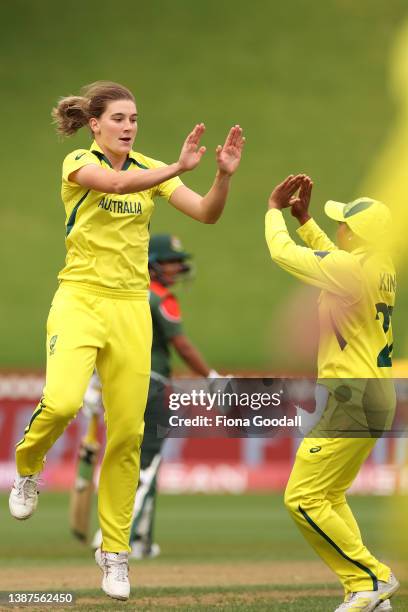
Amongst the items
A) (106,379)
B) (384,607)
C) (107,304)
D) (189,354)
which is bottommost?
(384,607)

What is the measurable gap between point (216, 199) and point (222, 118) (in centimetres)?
1936

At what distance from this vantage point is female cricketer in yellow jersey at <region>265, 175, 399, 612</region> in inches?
240

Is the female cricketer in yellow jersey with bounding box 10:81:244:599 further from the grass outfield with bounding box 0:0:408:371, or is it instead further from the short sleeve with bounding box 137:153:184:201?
the grass outfield with bounding box 0:0:408:371

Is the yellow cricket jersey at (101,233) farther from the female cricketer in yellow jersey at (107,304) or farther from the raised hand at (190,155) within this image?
the raised hand at (190,155)

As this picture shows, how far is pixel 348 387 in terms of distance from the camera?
6.16 m

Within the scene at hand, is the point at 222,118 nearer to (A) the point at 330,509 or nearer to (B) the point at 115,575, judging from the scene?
(A) the point at 330,509

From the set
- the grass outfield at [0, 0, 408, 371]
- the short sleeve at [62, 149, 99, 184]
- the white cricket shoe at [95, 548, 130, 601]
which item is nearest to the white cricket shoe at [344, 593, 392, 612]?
the white cricket shoe at [95, 548, 130, 601]

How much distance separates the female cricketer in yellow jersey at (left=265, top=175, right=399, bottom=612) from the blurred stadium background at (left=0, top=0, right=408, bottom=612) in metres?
14.9

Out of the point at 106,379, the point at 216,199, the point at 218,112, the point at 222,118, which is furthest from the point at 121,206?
the point at 218,112

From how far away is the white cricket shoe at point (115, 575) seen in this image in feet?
19.1

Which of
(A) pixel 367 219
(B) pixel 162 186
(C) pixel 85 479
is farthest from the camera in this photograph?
(C) pixel 85 479

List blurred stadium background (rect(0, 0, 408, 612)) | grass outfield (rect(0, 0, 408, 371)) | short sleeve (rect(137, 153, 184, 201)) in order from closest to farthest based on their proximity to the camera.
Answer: short sleeve (rect(137, 153, 184, 201)), blurred stadium background (rect(0, 0, 408, 612)), grass outfield (rect(0, 0, 408, 371))

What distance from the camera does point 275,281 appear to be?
23312mm

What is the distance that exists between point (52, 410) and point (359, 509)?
27.7 feet
